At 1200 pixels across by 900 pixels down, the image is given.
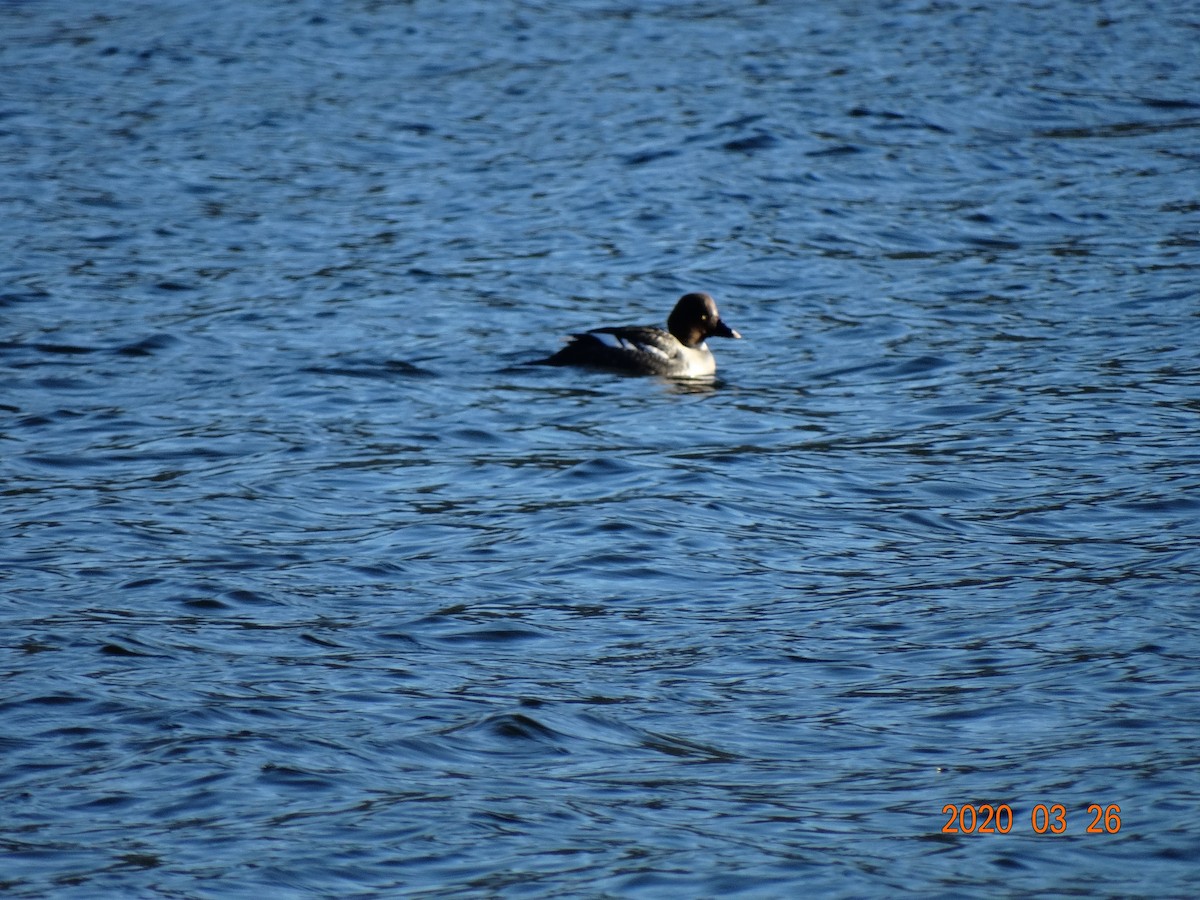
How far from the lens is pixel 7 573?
8.36 metres

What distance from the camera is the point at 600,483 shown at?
33.0 ft

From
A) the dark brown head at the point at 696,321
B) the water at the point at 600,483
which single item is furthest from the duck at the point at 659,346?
the water at the point at 600,483

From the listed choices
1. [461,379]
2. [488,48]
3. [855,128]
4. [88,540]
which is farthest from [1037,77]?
[88,540]

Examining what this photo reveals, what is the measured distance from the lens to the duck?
41.4ft

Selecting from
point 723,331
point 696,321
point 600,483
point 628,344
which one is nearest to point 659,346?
point 628,344

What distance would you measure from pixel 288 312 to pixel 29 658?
7.01 metres

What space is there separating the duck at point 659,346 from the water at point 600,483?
6.3 inches

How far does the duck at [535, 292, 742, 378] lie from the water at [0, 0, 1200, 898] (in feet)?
0.52

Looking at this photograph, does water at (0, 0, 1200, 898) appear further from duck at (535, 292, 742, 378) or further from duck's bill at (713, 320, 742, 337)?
duck's bill at (713, 320, 742, 337)

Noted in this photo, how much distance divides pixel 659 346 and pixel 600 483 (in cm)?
287

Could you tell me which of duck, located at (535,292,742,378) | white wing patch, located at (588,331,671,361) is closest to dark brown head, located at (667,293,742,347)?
duck, located at (535,292,742,378)

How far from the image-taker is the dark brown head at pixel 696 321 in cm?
1302

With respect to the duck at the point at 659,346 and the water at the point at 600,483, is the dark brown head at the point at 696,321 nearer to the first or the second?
the duck at the point at 659,346

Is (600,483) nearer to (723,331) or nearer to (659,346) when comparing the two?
(659,346)
